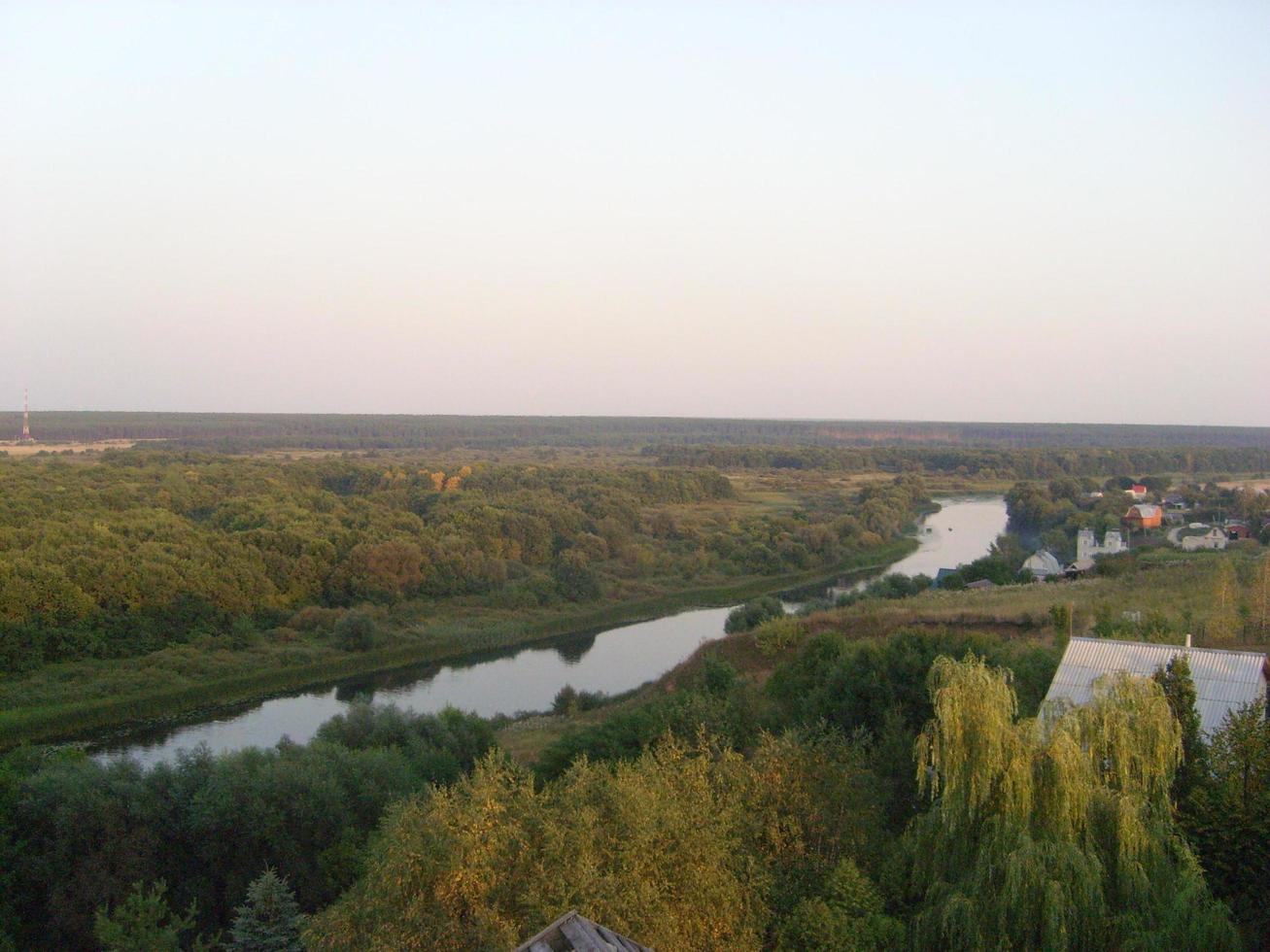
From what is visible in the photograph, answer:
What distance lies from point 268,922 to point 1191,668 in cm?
953

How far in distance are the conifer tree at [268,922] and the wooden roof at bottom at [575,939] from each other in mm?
4871

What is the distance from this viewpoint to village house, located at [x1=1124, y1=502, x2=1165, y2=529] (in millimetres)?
40844

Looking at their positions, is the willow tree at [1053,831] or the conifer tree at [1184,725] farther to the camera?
the conifer tree at [1184,725]

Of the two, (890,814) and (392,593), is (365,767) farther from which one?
(392,593)

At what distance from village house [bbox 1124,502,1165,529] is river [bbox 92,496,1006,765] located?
18.5 meters

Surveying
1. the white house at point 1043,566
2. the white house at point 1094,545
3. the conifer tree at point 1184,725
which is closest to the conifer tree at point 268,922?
the conifer tree at point 1184,725

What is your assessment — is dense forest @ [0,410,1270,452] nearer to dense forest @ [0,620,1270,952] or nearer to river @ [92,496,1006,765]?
river @ [92,496,1006,765]

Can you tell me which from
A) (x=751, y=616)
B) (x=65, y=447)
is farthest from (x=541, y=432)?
(x=751, y=616)

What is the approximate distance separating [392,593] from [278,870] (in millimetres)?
21860

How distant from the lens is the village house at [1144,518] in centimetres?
4084

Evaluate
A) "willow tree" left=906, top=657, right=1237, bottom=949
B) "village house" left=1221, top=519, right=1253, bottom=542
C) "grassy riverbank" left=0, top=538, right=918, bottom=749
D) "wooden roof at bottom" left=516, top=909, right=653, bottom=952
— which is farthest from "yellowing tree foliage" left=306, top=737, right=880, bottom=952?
"village house" left=1221, top=519, right=1253, bottom=542

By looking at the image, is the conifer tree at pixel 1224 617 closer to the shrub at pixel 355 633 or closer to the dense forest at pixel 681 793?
the dense forest at pixel 681 793

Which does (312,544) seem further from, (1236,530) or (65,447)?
(65,447)

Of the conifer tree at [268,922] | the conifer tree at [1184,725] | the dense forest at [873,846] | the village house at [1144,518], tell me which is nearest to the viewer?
the dense forest at [873,846]
